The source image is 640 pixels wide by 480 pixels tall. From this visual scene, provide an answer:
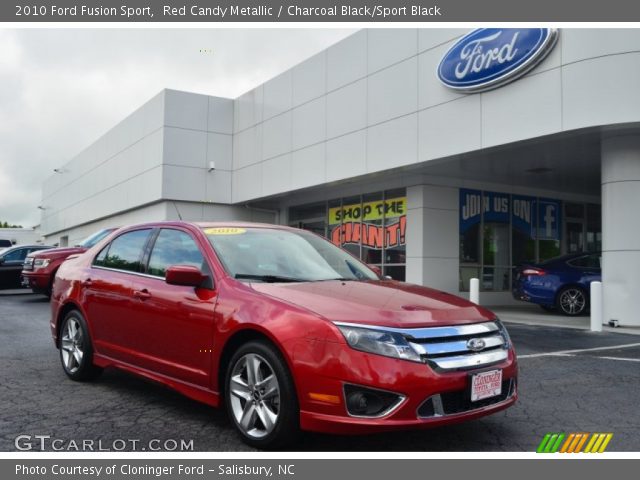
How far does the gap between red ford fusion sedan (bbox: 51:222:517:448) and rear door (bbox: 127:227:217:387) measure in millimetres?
12

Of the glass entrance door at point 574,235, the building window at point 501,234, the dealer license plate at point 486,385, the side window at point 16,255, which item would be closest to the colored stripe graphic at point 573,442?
the dealer license plate at point 486,385

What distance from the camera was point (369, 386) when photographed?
3.56 meters

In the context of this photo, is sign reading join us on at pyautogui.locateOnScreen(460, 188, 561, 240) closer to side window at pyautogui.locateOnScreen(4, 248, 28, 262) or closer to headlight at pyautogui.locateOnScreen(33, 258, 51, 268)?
headlight at pyautogui.locateOnScreen(33, 258, 51, 268)

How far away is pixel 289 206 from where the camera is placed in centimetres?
2294

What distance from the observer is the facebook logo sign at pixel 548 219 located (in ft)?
62.5

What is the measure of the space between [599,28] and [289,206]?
13640 mm

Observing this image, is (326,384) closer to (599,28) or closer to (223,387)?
(223,387)

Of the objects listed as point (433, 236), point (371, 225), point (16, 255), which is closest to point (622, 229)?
point (433, 236)

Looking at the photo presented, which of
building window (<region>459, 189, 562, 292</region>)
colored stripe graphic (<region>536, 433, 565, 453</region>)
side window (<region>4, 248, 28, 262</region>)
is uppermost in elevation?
building window (<region>459, 189, 562, 292</region>)

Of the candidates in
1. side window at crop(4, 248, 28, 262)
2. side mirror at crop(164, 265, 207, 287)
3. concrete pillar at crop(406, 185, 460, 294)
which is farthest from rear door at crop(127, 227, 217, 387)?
side window at crop(4, 248, 28, 262)

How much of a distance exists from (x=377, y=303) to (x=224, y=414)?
1.71 meters

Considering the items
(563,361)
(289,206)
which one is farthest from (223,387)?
(289,206)

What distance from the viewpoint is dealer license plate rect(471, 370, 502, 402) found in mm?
3805

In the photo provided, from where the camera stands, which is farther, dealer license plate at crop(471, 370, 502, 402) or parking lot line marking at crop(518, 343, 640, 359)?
parking lot line marking at crop(518, 343, 640, 359)
